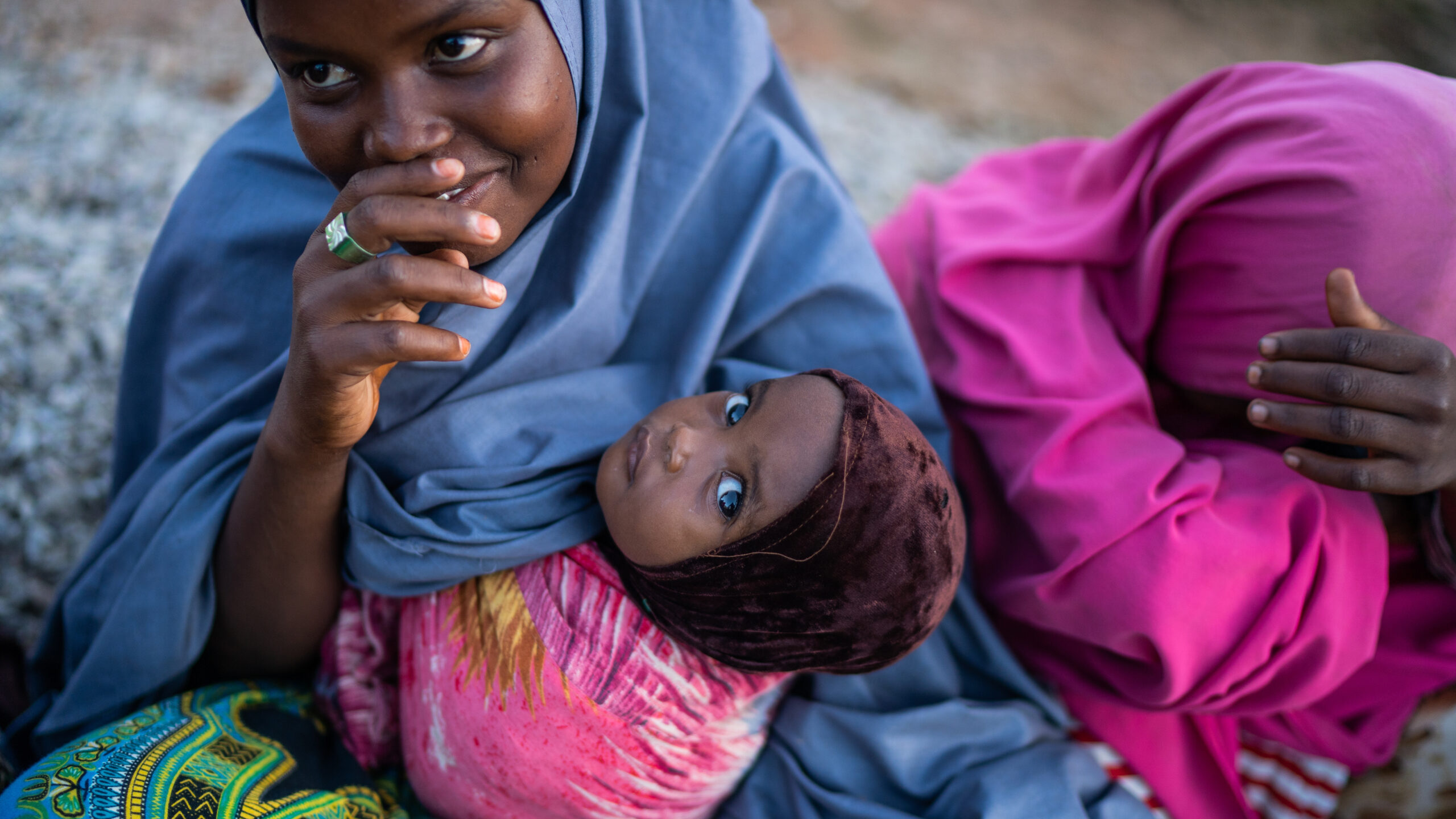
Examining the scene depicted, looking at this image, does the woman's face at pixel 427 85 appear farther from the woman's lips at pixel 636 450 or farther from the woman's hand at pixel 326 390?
the woman's lips at pixel 636 450

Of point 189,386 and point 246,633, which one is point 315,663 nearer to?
point 246,633

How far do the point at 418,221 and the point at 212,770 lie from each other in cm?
102

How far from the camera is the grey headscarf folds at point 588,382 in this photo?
1.55 meters

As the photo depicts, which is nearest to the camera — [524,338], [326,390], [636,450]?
[326,390]

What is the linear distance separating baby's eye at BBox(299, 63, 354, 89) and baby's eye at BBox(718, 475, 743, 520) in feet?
2.63

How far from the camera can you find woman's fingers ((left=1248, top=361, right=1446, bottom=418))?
1.40 m

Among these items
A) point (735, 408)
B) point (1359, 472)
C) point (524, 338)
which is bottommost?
point (1359, 472)

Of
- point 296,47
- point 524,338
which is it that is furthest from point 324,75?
point 524,338

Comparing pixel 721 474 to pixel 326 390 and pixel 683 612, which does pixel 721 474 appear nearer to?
pixel 683 612

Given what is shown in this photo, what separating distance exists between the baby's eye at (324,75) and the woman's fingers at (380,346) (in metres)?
0.33

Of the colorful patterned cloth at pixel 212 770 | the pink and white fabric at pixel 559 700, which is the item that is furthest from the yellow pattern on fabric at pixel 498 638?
the colorful patterned cloth at pixel 212 770

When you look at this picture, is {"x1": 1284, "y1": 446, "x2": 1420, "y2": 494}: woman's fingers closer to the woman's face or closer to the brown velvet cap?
the brown velvet cap

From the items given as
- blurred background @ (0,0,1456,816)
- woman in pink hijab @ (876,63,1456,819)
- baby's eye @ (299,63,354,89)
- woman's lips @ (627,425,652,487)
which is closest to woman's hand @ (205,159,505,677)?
baby's eye @ (299,63,354,89)

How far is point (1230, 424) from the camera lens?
1.85 metres
